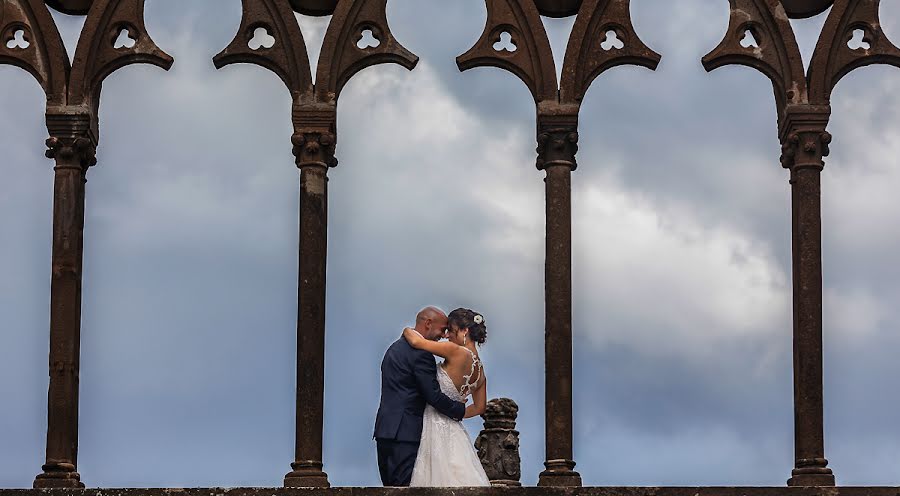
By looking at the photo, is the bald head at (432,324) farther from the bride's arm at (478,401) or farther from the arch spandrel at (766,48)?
the arch spandrel at (766,48)

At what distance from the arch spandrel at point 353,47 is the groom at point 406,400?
283cm

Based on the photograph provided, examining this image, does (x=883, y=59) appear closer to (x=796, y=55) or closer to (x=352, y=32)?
(x=796, y=55)

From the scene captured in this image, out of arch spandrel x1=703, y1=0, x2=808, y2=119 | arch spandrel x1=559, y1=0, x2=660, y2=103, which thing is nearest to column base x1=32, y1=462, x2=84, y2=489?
arch spandrel x1=559, y1=0, x2=660, y2=103

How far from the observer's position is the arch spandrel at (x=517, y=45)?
24.5m

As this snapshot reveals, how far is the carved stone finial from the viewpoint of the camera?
84.8 feet

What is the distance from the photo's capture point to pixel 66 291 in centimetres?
2417

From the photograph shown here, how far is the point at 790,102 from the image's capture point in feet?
79.7

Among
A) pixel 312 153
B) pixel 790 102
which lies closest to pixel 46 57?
pixel 312 153

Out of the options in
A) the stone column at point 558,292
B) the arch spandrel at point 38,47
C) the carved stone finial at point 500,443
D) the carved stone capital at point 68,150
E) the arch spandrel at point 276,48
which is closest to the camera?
the stone column at point 558,292

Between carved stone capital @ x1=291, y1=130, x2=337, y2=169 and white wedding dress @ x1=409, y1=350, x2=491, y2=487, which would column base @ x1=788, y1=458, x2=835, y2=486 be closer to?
white wedding dress @ x1=409, y1=350, x2=491, y2=487

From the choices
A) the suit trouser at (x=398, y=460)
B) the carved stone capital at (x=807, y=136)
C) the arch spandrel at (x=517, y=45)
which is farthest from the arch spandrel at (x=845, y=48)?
the suit trouser at (x=398, y=460)

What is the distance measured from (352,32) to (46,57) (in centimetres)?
319

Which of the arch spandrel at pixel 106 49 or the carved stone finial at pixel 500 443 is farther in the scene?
the carved stone finial at pixel 500 443

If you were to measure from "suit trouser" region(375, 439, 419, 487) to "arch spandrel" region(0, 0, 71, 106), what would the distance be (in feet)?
16.5
